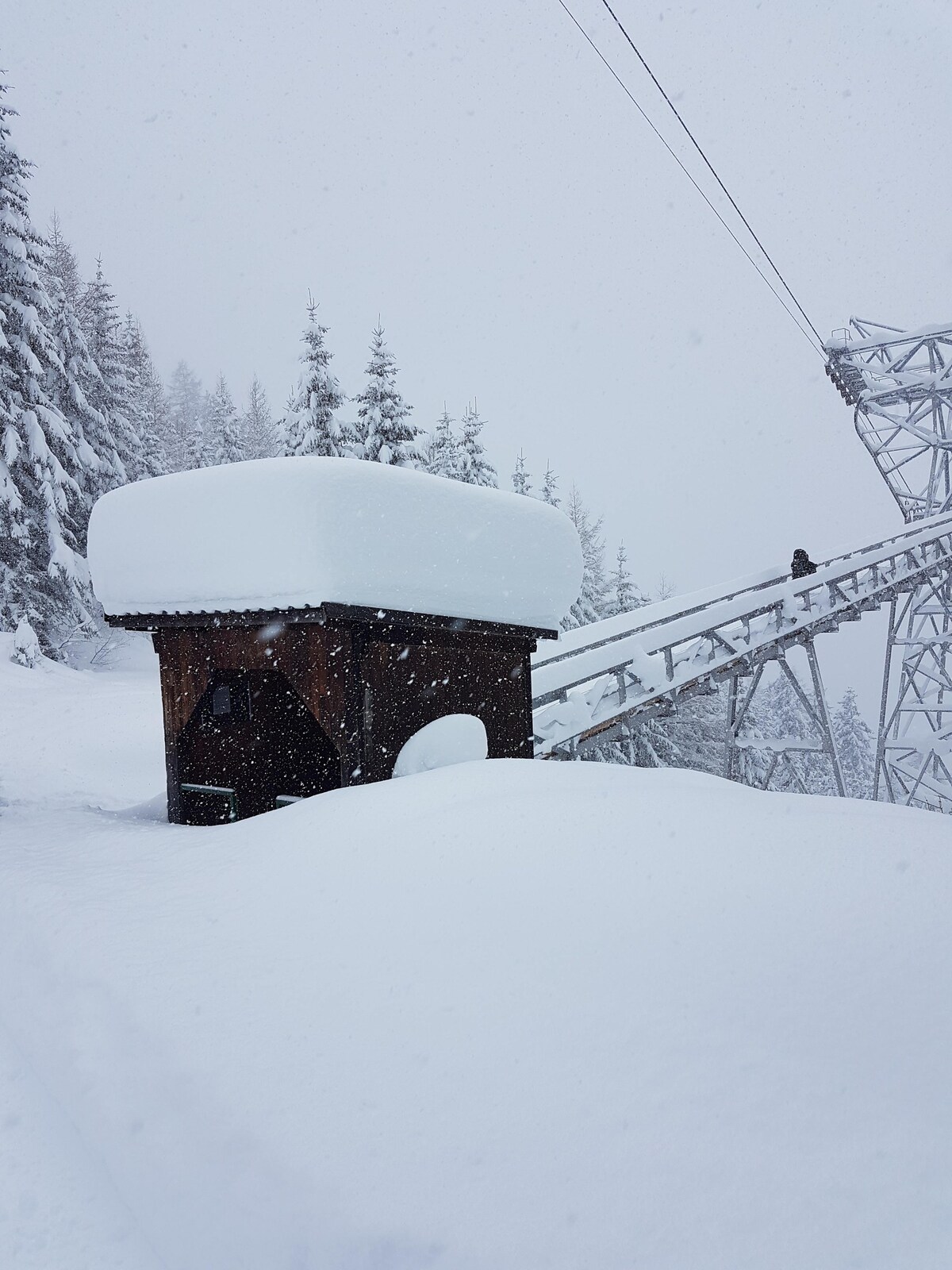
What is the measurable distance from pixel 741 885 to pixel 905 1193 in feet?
4.06

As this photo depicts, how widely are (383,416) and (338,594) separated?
18541mm

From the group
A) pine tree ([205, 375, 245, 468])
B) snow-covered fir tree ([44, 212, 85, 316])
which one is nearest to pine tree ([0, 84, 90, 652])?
pine tree ([205, 375, 245, 468])

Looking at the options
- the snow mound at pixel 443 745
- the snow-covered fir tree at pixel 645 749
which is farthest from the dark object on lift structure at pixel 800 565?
the snow mound at pixel 443 745

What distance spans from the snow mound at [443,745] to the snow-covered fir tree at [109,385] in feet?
70.3

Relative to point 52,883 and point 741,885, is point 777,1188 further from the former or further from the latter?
point 52,883

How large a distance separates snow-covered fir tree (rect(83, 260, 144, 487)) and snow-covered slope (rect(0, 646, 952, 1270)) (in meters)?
23.9

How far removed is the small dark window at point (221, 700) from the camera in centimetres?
771

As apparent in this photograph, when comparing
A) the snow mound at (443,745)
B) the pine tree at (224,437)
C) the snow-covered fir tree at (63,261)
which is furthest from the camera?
the pine tree at (224,437)

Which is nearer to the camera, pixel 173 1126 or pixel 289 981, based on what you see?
pixel 173 1126

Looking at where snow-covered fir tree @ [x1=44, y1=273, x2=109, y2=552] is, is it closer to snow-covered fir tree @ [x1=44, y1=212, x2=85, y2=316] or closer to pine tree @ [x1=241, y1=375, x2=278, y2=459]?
snow-covered fir tree @ [x1=44, y1=212, x2=85, y2=316]

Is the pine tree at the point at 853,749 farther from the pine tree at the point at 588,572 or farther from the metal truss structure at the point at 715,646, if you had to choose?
the metal truss structure at the point at 715,646

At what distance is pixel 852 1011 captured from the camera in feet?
7.91

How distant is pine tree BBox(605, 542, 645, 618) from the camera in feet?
101

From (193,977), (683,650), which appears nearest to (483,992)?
(193,977)
